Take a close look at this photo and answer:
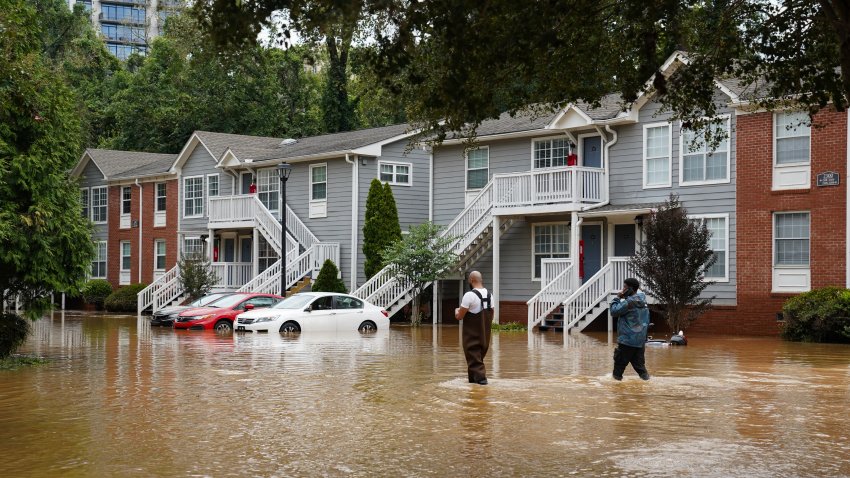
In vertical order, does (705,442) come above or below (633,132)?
below

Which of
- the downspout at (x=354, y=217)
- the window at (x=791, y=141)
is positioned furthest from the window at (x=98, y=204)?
the window at (x=791, y=141)

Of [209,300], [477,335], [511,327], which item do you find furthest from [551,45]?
[209,300]

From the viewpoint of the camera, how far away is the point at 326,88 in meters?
61.5

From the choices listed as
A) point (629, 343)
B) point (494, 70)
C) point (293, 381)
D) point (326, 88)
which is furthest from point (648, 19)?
point (326, 88)

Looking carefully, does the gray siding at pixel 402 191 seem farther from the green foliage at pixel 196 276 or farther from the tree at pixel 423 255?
the green foliage at pixel 196 276

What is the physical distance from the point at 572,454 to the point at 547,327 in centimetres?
2209

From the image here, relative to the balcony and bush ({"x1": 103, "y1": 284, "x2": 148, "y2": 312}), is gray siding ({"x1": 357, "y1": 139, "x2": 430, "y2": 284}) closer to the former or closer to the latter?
the balcony

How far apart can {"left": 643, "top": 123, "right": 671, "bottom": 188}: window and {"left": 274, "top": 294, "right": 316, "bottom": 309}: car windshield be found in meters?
10.3

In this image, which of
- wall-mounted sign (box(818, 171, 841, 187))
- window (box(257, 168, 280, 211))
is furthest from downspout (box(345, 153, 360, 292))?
wall-mounted sign (box(818, 171, 841, 187))

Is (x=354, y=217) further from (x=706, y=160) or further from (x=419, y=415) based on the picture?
(x=419, y=415)

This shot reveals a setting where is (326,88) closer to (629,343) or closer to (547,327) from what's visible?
(547,327)

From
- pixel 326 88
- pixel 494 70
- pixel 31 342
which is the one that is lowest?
pixel 31 342

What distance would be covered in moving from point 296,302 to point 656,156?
11.2 metres

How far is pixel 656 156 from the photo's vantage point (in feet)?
107
